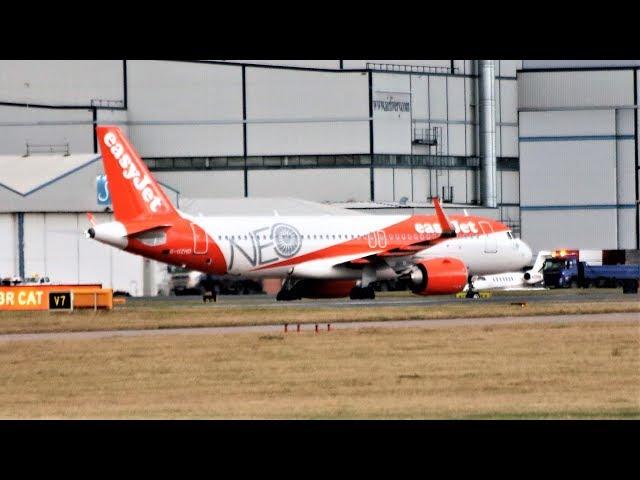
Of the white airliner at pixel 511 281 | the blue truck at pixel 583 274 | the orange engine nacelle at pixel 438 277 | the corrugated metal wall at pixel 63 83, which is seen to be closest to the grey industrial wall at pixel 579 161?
the blue truck at pixel 583 274

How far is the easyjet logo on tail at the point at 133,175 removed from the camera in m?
58.9

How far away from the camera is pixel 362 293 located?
62.4 meters

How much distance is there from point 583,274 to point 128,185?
35.1 meters

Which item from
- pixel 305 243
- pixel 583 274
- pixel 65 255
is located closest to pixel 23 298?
pixel 305 243

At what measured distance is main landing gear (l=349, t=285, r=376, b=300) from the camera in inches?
2457

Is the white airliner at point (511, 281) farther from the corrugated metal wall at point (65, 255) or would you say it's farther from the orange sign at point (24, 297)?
the orange sign at point (24, 297)

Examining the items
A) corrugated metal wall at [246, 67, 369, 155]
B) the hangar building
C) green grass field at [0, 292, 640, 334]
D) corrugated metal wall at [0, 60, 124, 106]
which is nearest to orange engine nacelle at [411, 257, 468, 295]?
green grass field at [0, 292, 640, 334]

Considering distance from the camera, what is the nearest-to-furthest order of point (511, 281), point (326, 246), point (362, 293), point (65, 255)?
1. point (362, 293)
2. point (326, 246)
3. point (65, 255)
4. point (511, 281)

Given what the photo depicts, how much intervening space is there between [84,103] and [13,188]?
14086mm

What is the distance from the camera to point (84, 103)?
293 feet

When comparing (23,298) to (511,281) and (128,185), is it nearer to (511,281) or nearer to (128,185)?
(128,185)
